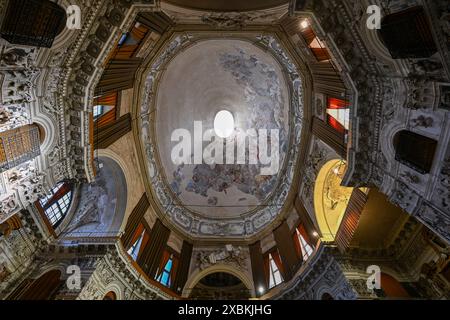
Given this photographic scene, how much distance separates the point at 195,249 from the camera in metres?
18.9

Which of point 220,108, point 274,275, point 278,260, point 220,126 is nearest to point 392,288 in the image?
point 278,260

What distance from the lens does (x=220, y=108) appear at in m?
22.8

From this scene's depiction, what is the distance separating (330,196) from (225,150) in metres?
10.5

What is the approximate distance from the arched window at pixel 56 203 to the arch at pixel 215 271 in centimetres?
813

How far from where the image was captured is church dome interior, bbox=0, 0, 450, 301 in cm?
742

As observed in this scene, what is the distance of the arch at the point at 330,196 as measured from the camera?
14180 millimetres

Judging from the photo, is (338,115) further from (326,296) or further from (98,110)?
(98,110)

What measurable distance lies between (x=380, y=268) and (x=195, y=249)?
11.3m

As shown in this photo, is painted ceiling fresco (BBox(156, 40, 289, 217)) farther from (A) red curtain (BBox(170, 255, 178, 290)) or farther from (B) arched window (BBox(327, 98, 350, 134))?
(B) arched window (BBox(327, 98, 350, 134))

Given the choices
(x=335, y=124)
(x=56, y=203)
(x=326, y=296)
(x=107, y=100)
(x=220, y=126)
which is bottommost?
(x=326, y=296)

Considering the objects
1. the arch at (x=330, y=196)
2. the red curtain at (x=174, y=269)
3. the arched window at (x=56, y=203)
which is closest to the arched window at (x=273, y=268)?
the arch at (x=330, y=196)

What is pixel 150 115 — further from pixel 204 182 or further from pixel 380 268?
pixel 380 268

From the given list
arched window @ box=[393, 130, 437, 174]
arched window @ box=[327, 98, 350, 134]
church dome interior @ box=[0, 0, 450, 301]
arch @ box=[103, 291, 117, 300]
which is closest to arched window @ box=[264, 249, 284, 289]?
church dome interior @ box=[0, 0, 450, 301]

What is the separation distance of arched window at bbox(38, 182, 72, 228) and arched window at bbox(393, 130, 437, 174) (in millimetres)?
13501
